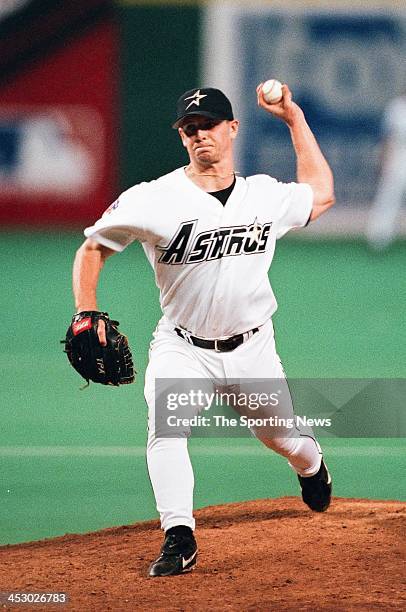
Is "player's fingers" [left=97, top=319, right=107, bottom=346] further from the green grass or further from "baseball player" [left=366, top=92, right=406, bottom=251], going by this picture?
"baseball player" [left=366, top=92, right=406, bottom=251]

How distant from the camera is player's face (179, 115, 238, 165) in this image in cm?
531

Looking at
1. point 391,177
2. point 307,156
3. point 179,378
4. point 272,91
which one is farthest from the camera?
point 391,177

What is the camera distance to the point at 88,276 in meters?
5.06

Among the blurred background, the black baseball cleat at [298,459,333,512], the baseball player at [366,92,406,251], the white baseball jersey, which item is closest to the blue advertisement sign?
the blurred background

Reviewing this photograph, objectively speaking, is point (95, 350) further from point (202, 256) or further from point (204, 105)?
point (204, 105)

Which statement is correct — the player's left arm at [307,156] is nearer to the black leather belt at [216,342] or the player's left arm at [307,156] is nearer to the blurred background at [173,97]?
the black leather belt at [216,342]

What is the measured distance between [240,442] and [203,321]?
2.54 m

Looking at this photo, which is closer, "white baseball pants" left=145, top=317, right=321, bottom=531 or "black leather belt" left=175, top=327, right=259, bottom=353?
"white baseball pants" left=145, top=317, right=321, bottom=531

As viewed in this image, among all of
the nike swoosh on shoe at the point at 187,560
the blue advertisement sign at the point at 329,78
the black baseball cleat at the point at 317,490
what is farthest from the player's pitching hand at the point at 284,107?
the blue advertisement sign at the point at 329,78

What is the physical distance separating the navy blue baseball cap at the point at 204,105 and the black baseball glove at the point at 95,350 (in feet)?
3.16

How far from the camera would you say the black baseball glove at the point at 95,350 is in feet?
16.2

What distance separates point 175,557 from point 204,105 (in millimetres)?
1907

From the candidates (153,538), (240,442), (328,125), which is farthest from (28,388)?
(328,125)

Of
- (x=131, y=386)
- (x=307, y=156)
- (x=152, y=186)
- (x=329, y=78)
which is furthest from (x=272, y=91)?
(x=329, y=78)
